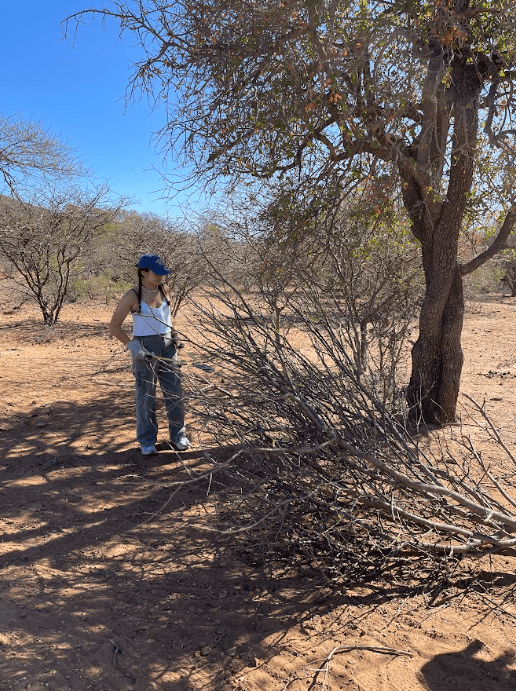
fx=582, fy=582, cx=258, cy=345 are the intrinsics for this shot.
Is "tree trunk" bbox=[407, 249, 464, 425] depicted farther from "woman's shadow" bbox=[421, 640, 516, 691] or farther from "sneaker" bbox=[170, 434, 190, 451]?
"woman's shadow" bbox=[421, 640, 516, 691]

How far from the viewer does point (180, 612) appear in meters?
2.73

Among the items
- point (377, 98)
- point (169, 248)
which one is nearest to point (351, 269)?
point (377, 98)

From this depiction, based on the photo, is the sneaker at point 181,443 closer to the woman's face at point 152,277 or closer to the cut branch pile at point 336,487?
the woman's face at point 152,277

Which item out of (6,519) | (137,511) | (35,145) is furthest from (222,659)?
(35,145)

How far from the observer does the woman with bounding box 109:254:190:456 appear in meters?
4.44

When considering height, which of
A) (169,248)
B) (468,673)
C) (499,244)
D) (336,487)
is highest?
(169,248)

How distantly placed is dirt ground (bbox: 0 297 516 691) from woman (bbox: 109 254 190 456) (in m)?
0.38

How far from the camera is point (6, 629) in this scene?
245 cm

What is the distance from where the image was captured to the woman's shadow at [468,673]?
2422mm

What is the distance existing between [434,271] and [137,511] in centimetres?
366

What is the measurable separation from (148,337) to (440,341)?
120 inches

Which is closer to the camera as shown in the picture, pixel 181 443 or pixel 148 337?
pixel 148 337

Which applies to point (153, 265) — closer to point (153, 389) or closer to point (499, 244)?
point (153, 389)

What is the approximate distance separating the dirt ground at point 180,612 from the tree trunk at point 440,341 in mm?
2572
